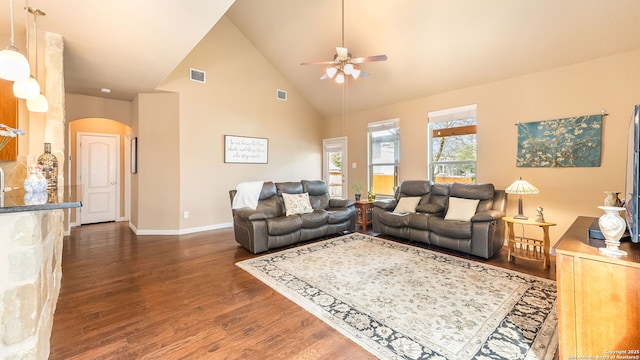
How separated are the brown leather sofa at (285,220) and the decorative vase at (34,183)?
2310mm

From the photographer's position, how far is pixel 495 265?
331cm

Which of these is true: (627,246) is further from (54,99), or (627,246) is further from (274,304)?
(54,99)

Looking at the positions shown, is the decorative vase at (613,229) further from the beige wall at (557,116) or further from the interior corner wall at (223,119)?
the interior corner wall at (223,119)

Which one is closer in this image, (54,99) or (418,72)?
(54,99)

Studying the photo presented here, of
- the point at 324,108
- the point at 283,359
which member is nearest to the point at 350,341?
the point at 283,359

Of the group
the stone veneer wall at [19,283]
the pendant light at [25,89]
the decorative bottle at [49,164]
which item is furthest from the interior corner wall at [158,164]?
the stone veneer wall at [19,283]

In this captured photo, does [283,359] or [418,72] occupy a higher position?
[418,72]

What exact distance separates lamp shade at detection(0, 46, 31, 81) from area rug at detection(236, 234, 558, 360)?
97.6 inches

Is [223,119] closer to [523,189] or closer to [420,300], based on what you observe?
[420,300]

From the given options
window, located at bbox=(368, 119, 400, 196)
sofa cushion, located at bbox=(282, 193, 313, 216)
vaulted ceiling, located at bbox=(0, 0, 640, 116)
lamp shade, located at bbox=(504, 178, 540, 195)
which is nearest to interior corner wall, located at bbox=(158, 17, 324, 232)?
vaulted ceiling, located at bbox=(0, 0, 640, 116)

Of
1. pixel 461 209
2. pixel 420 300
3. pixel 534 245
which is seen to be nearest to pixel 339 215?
pixel 461 209

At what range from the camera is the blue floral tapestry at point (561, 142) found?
3.46 m

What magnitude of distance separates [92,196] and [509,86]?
835 centimetres

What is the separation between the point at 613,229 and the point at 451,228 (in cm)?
233
